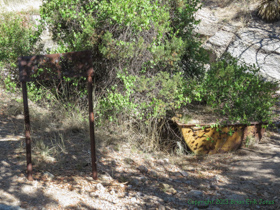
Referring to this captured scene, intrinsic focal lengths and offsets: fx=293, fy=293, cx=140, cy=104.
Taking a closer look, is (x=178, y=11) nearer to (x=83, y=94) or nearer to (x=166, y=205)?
(x=83, y=94)

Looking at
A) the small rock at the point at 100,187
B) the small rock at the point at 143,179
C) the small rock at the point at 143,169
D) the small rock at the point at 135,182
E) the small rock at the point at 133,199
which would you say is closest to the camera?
the small rock at the point at 133,199

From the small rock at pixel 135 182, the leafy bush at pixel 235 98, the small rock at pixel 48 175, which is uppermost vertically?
the leafy bush at pixel 235 98

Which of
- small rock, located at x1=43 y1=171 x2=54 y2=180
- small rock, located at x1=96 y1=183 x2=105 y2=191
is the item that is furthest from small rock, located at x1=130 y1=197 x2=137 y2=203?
Result: small rock, located at x1=43 y1=171 x2=54 y2=180

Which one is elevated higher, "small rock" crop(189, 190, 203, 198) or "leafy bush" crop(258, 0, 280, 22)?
"leafy bush" crop(258, 0, 280, 22)

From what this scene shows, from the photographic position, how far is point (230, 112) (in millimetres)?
5504

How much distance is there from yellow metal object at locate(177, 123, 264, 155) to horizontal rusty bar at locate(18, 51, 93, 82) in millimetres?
2160

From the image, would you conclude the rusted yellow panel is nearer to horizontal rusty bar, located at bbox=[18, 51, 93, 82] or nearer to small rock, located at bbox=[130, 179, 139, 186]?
small rock, located at bbox=[130, 179, 139, 186]

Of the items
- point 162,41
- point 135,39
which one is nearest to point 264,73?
point 162,41

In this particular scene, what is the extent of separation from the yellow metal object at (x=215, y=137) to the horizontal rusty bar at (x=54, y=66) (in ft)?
7.09

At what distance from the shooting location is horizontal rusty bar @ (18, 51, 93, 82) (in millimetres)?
3393

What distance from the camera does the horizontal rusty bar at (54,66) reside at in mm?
3393

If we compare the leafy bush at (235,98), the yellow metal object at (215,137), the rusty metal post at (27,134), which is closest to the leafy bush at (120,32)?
the leafy bush at (235,98)

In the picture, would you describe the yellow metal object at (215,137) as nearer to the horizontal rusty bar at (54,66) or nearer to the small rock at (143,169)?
the small rock at (143,169)

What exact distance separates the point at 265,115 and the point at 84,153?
11.4 feet
